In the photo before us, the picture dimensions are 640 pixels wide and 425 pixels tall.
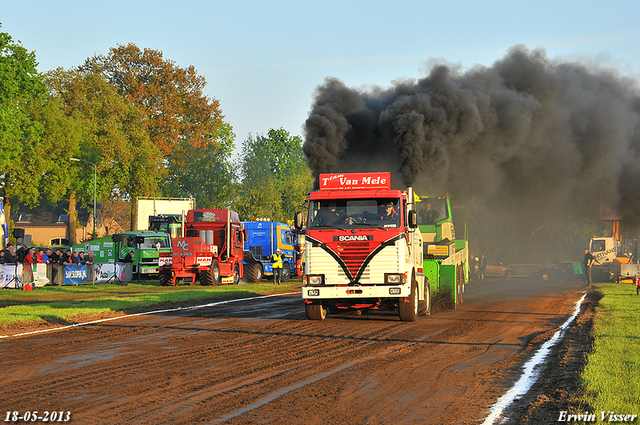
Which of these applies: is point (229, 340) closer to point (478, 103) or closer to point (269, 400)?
point (269, 400)

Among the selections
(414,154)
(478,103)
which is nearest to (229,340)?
(414,154)

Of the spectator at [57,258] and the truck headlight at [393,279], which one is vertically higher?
the spectator at [57,258]

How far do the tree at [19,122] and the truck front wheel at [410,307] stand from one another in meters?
36.6

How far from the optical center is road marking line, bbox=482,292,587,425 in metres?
7.26

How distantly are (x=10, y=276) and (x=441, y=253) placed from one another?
18919mm

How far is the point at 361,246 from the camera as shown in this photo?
626 inches

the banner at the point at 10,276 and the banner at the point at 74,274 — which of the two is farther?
the banner at the point at 74,274

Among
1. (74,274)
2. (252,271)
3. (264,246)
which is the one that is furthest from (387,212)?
(264,246)

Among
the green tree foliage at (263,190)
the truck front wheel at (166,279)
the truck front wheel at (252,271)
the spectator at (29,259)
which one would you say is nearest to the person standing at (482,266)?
the green tree foliage at (263,190)

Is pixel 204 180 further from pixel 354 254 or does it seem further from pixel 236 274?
pixel 354 254

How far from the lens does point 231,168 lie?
59406 millimetres

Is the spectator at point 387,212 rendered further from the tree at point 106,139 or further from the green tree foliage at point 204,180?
the tree at point 106,139

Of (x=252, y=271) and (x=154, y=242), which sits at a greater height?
(x=154, y=242)

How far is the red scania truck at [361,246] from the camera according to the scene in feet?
52.1
